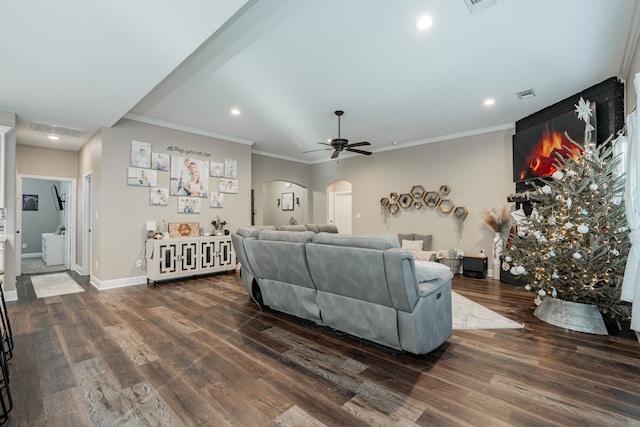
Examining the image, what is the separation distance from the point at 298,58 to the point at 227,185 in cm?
370

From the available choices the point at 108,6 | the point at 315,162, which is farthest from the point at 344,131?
the point at 108,6

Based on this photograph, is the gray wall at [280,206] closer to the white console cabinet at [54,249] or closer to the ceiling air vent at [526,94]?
the white console cabinet at [54,249]

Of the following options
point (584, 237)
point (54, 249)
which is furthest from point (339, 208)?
point (54, 249)

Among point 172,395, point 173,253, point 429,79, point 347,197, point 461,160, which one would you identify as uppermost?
point 429,79

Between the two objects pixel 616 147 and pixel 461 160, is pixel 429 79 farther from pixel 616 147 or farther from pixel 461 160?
pixel 461 160

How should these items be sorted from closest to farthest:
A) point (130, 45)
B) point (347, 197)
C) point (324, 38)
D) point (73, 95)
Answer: point (130, 45)
point (324, 38)
point (73, 95)
point (347, 197)

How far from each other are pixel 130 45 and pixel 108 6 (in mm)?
482

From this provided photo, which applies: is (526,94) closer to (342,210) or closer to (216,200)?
(342,210)

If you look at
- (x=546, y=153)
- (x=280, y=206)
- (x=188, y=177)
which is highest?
(x=546, y=153)

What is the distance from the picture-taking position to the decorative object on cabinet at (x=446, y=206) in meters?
6.42

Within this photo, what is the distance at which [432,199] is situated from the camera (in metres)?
6.70

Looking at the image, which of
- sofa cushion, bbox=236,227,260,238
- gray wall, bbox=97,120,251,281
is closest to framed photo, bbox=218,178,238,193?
gray wall, bbox=97,120,251,281

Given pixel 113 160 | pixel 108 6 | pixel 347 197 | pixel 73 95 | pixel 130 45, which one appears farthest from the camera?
pixel 347 197

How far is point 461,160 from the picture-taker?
20.6ft
